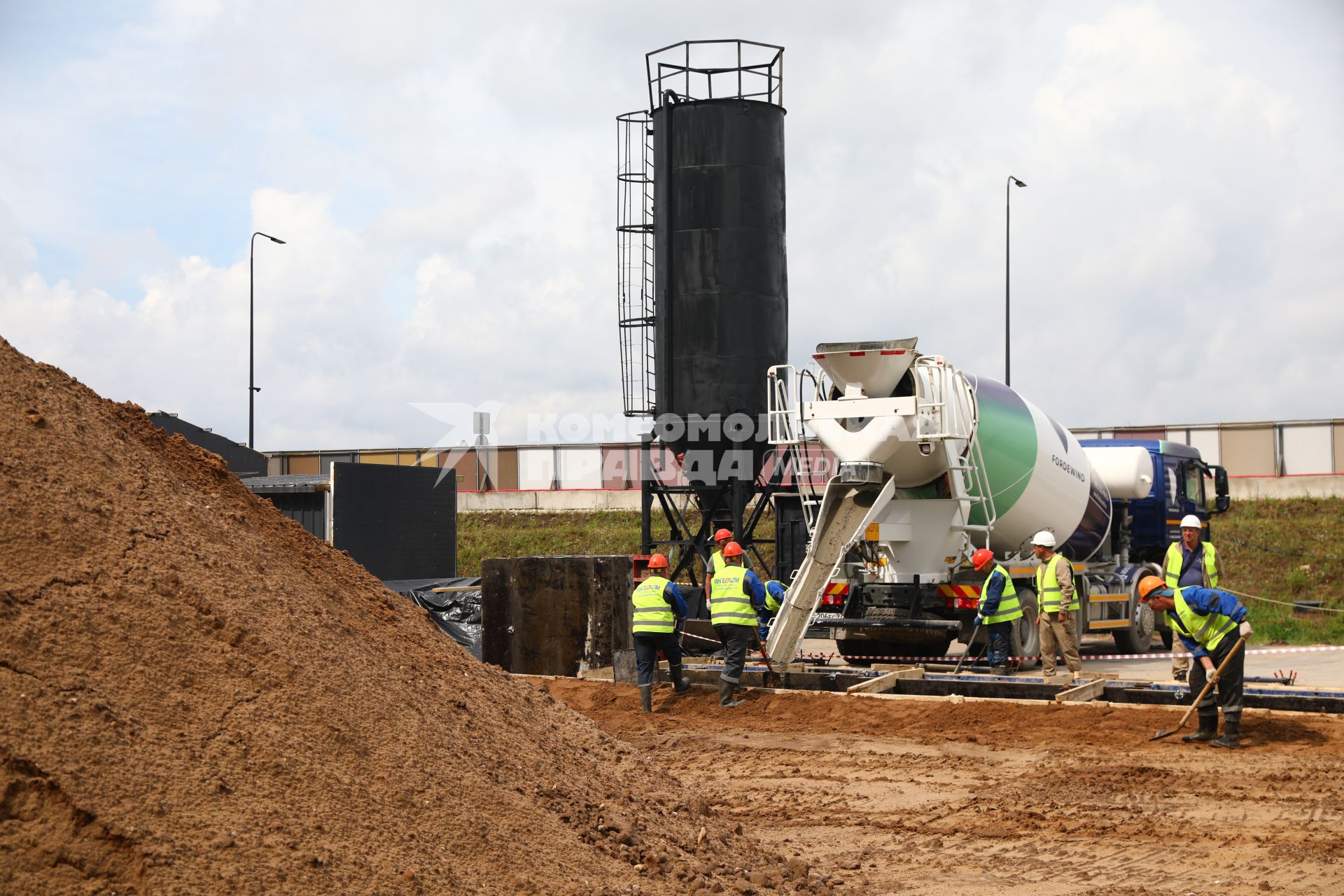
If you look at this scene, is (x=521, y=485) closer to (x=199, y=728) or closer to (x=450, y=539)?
(x=450, y=539)

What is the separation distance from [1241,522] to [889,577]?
19.3 metres

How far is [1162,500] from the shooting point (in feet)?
64.8

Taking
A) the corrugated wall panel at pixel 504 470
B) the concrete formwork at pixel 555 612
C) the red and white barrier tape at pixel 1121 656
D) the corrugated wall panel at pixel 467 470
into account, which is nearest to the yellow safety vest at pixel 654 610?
the concrete formwork at pixel 555 612

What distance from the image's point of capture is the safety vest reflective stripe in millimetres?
9984

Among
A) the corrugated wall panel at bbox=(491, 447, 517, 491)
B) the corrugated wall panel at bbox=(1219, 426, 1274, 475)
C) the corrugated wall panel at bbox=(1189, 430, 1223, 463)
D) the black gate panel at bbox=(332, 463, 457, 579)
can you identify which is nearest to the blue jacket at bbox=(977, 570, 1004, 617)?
the black gate panel at bbox=(332, 463, 457, 579)

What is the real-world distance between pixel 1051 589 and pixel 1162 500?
712 cm

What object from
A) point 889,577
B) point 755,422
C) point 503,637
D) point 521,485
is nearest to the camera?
point 503,637

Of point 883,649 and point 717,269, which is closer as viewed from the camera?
point 883,649

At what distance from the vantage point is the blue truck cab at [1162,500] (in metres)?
19.7

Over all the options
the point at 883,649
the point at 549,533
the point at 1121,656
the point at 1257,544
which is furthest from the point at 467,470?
the point at 1121,656

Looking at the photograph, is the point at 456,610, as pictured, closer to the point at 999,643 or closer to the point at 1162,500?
the point at 999,643

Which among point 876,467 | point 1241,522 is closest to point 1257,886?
point 876,467

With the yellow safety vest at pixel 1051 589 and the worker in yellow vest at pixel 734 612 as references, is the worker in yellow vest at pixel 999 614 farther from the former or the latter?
the worker in yellow vest at pixel 734 612

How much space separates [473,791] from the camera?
574cm
